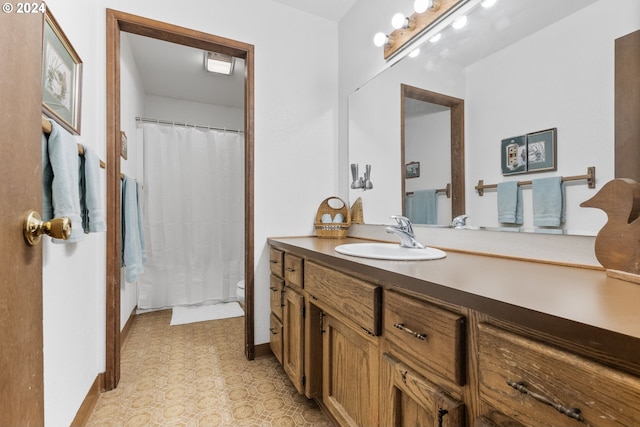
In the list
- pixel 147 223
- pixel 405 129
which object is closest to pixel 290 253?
pixel 405 129

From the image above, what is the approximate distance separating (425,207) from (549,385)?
1.13 m

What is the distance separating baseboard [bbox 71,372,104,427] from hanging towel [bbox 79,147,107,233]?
2.79ft

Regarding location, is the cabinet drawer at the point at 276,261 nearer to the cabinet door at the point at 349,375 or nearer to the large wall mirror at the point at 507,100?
the cabinet door at the point at 349,375

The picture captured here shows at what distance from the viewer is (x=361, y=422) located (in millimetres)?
1023

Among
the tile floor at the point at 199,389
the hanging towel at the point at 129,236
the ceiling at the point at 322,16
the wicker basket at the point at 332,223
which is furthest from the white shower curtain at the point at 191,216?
the wicker basket at the point at 332,223

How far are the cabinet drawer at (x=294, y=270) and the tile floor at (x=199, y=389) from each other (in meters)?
0.61

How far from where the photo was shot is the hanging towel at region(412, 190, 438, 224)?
1.49 meters

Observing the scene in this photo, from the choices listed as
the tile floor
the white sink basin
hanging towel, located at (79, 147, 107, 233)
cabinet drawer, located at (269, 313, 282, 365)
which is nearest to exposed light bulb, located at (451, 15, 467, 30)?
the white sink basin

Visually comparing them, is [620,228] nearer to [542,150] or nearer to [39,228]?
[542,150]

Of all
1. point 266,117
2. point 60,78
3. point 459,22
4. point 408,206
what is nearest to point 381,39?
point 459,22

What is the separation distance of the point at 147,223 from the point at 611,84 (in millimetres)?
3377

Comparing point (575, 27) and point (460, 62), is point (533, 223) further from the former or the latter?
point (460, 62)

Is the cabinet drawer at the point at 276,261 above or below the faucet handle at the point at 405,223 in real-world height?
below

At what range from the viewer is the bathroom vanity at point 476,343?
1.42 ft
